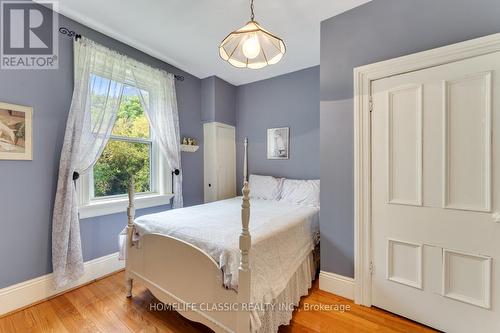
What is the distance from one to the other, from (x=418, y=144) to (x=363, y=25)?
1.13 m

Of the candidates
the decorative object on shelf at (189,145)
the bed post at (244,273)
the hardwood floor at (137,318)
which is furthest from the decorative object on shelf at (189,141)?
the bed post at (244,273)

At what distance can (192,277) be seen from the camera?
149 centimetres

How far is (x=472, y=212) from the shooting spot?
1472 mm

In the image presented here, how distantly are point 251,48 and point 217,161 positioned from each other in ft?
7.18

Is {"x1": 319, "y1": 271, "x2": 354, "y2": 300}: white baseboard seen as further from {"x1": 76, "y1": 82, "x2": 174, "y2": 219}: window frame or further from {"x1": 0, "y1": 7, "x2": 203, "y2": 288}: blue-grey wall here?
{"x1": 0, "y1": 7, "x2": 203, "y2": 288}: blue-grey wall

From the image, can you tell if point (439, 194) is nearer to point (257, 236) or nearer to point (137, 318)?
point (257, 236)

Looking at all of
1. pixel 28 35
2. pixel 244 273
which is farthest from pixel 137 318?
pixel 28 35

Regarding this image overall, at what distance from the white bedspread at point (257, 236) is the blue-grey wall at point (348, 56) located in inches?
11.8

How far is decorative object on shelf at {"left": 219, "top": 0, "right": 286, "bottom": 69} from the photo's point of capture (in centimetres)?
156

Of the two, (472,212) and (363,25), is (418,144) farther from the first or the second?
(363,25)

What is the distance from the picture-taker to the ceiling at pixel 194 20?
1931 millimetres

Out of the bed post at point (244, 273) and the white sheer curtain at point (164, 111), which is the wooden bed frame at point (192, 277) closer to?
the bed post at point (244, 273)

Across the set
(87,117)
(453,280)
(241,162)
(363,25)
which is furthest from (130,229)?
(363,25)

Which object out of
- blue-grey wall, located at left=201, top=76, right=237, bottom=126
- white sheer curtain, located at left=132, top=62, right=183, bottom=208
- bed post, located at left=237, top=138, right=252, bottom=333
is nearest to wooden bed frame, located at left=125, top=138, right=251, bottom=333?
bed post, located at left=237, top=138, right=252, bottom=333
